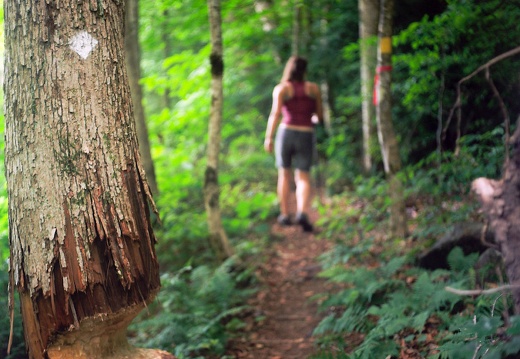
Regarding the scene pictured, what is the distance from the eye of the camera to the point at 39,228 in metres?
2.36

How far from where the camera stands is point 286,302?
16.9 ft

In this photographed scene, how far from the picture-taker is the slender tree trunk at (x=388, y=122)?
512 cm

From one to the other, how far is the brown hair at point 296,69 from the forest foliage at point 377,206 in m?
1.31

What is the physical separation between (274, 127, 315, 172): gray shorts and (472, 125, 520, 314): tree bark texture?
14.1 ft

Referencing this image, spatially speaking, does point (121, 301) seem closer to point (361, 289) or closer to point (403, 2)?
point (361, 289)

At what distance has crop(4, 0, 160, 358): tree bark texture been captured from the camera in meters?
2.36

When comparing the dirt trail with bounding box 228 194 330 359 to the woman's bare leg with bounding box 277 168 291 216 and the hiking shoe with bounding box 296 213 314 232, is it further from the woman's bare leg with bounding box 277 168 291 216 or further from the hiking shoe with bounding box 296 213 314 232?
the woman's bare leg with bounding box 277 168 291 216

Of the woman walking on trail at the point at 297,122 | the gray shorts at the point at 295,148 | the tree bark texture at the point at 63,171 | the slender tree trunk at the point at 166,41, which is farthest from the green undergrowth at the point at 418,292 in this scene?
the slender tree trunk at the point at 166,41

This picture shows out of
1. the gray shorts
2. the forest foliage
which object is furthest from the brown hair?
the forest foliage

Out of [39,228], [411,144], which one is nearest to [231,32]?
[411,144]

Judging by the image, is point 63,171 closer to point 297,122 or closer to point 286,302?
point 286,302

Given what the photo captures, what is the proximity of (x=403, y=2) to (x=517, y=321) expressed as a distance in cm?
618

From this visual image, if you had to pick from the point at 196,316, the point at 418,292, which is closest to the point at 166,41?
the point at 196,316

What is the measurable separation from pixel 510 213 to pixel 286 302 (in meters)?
3.32
